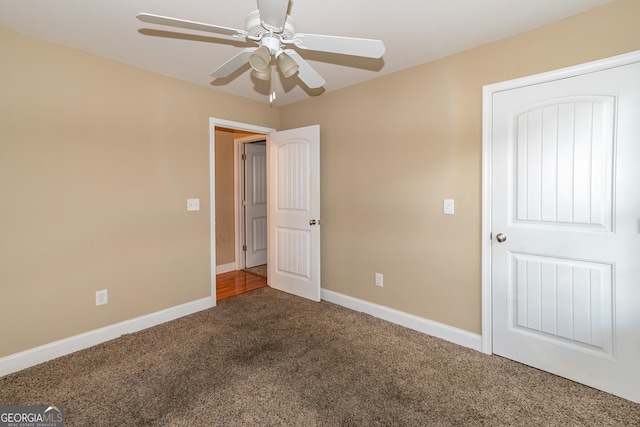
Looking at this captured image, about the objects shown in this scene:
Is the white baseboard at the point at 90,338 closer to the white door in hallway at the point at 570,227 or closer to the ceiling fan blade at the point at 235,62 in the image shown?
the ceiling fan blade at the point at 235,62

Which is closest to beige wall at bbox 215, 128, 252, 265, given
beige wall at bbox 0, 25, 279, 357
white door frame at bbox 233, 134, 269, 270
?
white door frame at bbox 233, 134, 269, 270

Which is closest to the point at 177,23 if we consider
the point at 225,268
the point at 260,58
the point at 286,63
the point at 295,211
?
the point at 260,58

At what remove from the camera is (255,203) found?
5109 millimetres

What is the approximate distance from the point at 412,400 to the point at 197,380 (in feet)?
4.73

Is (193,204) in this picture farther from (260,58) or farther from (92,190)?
(260,58)

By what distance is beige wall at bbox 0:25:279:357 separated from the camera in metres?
2.16

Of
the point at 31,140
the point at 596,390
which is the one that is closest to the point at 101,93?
the point at 31,140

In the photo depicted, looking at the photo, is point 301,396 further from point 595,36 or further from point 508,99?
point 595,36

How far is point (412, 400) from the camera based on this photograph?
73.0 inches

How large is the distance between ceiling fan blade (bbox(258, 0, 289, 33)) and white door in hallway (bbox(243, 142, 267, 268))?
3731mm

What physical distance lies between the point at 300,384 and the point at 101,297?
192 centimetres

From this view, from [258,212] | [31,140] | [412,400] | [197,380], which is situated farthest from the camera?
[258,212]

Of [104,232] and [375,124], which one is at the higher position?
[375,124]

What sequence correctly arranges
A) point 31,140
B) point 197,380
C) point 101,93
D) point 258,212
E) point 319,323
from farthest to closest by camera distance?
1. point 258,212
2. point 319,323
3. point 101,93
4. point 31,140
5. point 197,380
